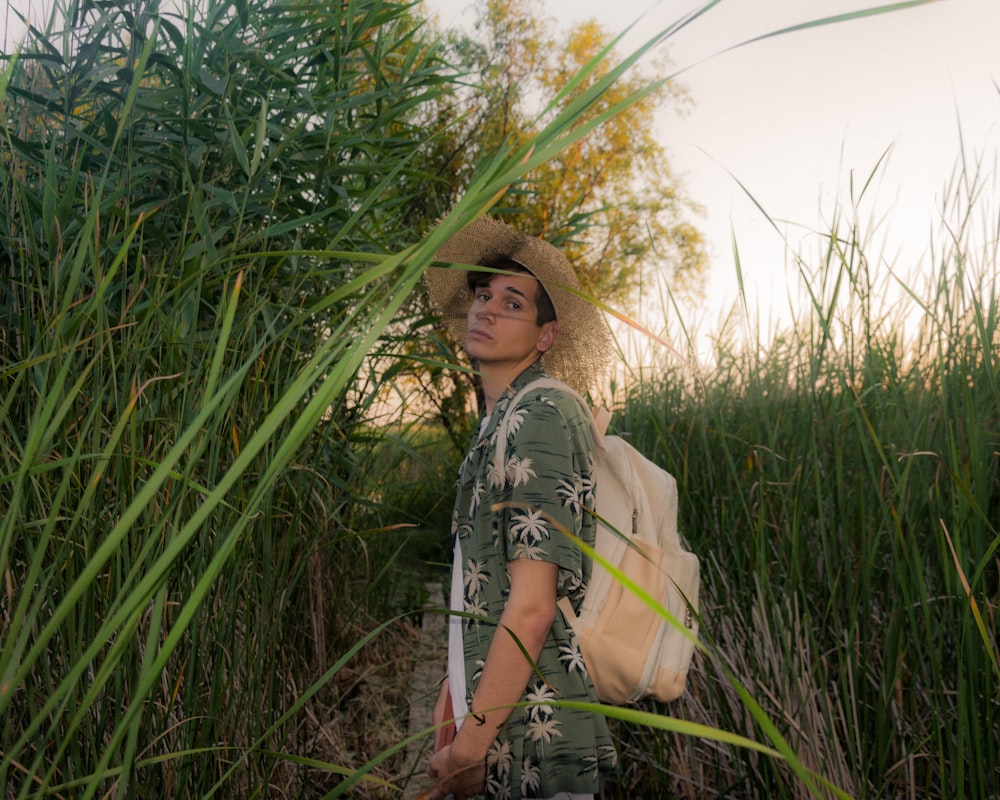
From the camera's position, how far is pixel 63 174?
244 cm

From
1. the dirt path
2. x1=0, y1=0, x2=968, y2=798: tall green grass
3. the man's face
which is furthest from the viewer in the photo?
the dirt path

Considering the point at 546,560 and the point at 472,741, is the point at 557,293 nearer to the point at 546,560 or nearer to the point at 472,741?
the point at 546,560

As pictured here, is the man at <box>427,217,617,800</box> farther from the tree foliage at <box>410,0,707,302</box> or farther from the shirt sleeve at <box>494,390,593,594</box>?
the tree foliage at <box>410,0,707,302</box>

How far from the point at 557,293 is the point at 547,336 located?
12 cm

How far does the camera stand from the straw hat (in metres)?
2.15

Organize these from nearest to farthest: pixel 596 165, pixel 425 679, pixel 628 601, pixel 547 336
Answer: pixel 628 601 → pixel 547 336 → pixel 425 679 → pixel 596 165

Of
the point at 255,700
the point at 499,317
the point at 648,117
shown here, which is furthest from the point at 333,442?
the point at 648,117

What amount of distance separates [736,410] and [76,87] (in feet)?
9.98

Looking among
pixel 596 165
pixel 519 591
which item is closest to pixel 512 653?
pixel 519 591

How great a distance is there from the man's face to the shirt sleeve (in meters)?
0.25

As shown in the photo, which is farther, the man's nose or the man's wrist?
the man's nose

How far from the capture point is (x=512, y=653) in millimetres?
1637

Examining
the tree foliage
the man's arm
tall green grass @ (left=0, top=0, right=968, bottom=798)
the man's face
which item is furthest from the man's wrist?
the tree foliage

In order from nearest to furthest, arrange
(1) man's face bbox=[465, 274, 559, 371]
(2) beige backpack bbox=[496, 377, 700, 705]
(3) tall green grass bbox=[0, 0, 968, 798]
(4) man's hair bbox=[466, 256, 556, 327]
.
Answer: (3) tall green grass bbox=[0, 0, 968, 798] < (2) beige backpack bbox=[496, 377, 700, 705] < (1) man's face bbox=[465, 274, 559, 371] < (4) man's hair bbox=[466, 256, 556, 327]
